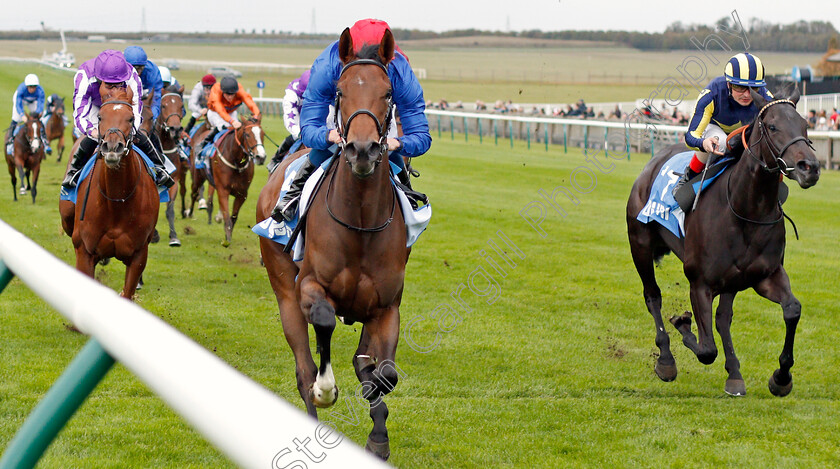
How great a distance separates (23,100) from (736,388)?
14.7 metres

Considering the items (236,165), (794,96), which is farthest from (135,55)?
(794,96)

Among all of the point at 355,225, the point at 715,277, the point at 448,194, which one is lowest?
the point at 448,194

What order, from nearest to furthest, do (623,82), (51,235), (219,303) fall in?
1. (219,303)
2. (51,235)
3. (623,82)

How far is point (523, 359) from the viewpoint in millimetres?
6762

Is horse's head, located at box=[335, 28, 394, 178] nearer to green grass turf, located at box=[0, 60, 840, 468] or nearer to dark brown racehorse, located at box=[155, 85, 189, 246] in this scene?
green grass turf, located at box=[0, 60, 840, 468]

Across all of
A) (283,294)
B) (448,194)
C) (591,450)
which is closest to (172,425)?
(283,294)

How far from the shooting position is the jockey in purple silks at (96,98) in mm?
6797

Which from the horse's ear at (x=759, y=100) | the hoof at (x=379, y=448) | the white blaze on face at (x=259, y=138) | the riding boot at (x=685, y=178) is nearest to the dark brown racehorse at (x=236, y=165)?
the white blaze on face at (x=259, y=138)

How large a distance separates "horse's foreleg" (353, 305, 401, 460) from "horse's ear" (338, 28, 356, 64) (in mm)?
1246

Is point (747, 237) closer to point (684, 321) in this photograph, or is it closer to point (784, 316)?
point (784, 316)

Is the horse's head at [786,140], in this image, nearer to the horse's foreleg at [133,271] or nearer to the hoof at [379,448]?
the hoof at [379,448]

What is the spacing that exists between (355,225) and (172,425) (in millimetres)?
1613

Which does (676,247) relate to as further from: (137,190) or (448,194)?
(448,194)

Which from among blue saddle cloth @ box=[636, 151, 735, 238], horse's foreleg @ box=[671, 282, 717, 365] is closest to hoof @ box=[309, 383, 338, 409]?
horse's foreleg @ box=[671, 282, 717, 365]
